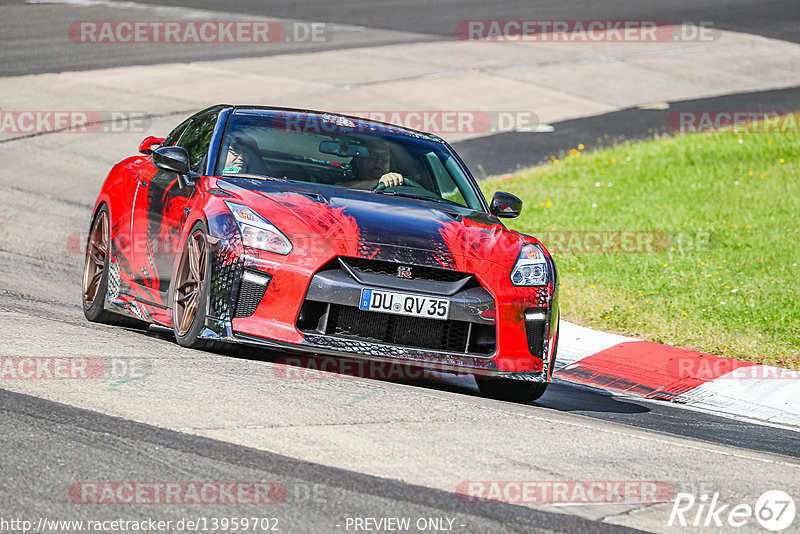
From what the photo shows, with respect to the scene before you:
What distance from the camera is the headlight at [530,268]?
679 centimetres

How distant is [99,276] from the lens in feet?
27.5

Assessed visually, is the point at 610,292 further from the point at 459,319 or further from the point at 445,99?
the point at 445,99

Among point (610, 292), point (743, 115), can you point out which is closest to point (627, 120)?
point (743, 115)

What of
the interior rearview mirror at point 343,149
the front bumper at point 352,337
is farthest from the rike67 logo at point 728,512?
the interior rearview mirror at point 343,149

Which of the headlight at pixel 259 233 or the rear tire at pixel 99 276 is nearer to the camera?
the headlight at pixel 259 233

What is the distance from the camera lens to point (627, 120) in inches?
842

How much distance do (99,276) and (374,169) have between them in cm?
212

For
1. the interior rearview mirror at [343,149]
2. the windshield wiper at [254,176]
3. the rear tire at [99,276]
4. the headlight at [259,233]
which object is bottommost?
the rear tire at [99,276]

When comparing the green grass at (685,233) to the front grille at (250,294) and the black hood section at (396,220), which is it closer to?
the black hood section at (396,220)

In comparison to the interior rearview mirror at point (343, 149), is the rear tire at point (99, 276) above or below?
below

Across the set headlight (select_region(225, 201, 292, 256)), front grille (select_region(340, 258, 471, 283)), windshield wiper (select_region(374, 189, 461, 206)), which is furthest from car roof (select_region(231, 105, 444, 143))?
front grille (select_region(340, 258, 471, 283))

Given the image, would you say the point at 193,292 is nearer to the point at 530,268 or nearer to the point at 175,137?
the point at 530,268

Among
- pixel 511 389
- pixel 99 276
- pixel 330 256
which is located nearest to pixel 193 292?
Answer: pixel 330 256

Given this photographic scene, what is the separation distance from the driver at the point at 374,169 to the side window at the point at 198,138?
94 centimetres
